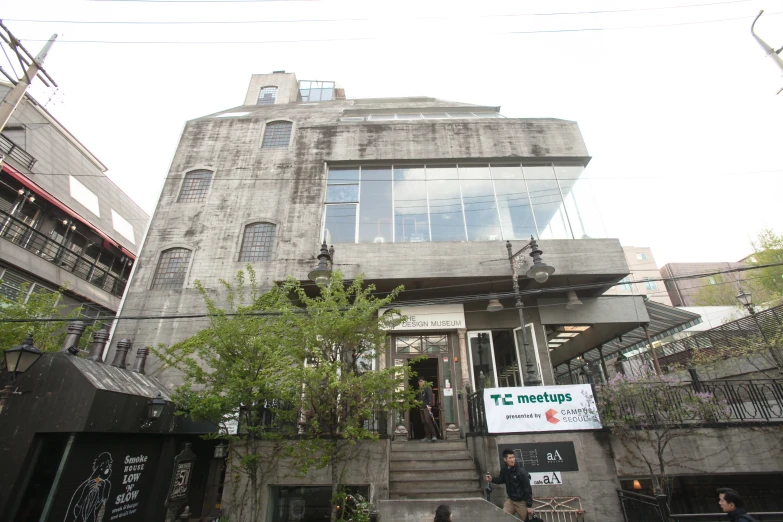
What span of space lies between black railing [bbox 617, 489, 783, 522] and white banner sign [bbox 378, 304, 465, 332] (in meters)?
6.59

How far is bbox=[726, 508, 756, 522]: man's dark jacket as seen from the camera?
4.73m

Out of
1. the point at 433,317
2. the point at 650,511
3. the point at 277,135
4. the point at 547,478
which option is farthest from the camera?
the point at 277,135

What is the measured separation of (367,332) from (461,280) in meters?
5.55

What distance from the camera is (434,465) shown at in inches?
368

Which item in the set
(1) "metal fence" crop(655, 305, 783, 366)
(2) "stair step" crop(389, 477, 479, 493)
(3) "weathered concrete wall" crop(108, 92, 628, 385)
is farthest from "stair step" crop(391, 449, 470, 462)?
(1) "metal fence" crop(655, 305, 783, 366)

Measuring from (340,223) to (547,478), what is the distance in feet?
36.0

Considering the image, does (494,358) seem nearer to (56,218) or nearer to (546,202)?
(546,202)

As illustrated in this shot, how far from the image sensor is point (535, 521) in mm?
6348

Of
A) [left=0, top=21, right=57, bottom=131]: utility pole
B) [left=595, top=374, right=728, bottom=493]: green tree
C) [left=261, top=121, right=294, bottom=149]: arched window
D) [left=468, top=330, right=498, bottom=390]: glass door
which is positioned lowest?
[left=595, top=374, right=728, bottom=493]: green tree

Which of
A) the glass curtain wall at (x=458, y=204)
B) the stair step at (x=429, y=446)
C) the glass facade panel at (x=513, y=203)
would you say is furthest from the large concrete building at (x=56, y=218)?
the glass facade panel at (x=513, y=203)

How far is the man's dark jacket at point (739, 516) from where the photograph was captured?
4.73m

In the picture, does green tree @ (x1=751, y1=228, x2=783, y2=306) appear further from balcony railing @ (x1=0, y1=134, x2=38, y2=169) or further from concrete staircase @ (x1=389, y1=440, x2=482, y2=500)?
balcony railing @ (x1=0, y1=134, x2=38, y2=169)

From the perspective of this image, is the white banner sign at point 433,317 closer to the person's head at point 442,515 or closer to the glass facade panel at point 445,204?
the glass facade panel at point 445,204

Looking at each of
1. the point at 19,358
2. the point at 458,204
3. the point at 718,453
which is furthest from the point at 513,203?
the point at 19,358
